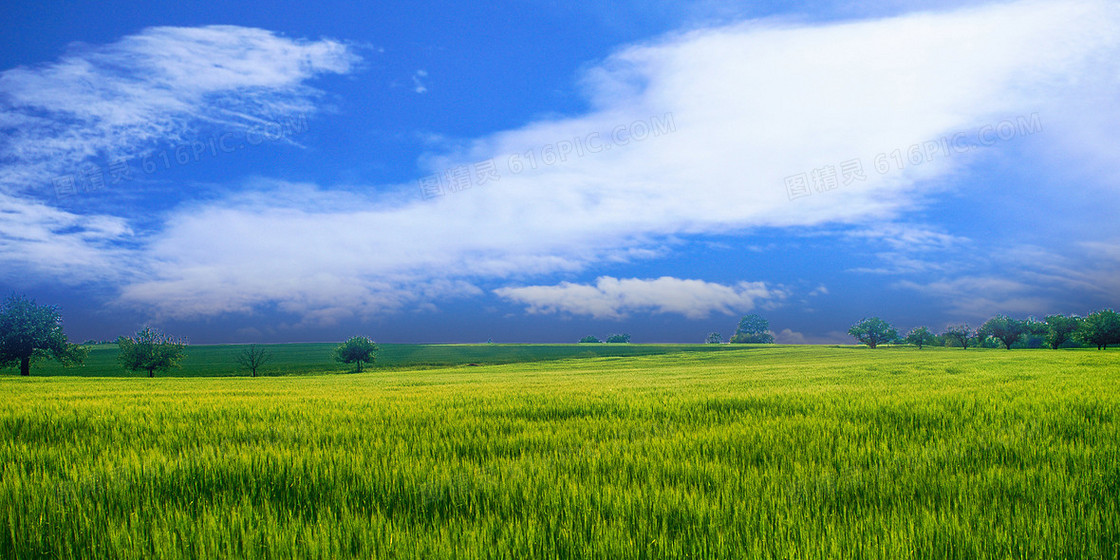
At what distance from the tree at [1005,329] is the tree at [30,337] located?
17118 cm

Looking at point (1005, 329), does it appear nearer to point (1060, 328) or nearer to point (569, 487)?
Result: point (1060, 328)

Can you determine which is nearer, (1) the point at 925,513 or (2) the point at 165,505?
(1) the point at 925,513

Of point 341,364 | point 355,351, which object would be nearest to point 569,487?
point 355,351

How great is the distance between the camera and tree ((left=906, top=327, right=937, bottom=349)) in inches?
4564

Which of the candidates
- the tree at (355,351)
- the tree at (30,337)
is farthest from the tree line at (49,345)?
the tree at (355,351)

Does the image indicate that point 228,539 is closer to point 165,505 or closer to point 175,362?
point 165,505

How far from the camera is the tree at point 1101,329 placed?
303ft

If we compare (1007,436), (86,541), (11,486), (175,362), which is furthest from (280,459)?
(175,362)

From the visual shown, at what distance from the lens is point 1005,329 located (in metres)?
118

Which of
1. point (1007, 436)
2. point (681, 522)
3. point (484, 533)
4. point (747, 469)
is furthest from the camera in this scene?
point (1007, 436)

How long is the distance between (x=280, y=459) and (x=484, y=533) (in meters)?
2.88

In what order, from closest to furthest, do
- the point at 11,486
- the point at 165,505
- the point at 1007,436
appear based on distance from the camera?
1. the point at 165,505
2. the point at 11,486
3. the point at 1007,436

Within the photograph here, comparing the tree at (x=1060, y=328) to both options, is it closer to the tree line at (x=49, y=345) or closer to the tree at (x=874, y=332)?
the tree at (x=874, y=332)

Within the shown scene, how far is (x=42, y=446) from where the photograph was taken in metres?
6.32
